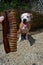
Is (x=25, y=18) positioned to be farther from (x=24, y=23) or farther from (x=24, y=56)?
(x=24, y=56)

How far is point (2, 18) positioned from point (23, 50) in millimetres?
1252

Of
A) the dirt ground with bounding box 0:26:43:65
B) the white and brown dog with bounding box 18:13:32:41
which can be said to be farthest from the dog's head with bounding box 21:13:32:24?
the dirt ground with bounding box 0:26:43:65

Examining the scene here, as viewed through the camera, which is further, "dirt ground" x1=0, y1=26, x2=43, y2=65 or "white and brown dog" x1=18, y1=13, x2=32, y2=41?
"dirt ground" x1=0, y1=26, x2=43, y2=65

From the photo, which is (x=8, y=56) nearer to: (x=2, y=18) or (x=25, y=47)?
(x=25, y=47)

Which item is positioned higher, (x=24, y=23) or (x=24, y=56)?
(x=24, y=23)

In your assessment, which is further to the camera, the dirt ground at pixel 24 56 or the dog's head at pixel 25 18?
the dirt ground at pixel 24 56

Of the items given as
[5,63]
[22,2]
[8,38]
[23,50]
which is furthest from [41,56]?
[22,2]

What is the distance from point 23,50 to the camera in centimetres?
210

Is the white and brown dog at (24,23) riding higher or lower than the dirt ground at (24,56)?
higher

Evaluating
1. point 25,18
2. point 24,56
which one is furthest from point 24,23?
point 24,56

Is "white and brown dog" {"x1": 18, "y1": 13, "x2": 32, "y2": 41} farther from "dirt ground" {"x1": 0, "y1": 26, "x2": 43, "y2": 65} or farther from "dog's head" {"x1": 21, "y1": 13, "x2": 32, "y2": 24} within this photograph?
"dirt ground" {"x1": 0, "y1": 26, "x2": 43, "y2": 65}

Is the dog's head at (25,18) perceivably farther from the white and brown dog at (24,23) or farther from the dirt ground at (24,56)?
the dirt ground at (24,56)

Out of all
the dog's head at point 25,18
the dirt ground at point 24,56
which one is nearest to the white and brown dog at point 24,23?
the dog's head at point 25,18

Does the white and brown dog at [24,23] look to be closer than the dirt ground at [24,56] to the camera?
Yes
